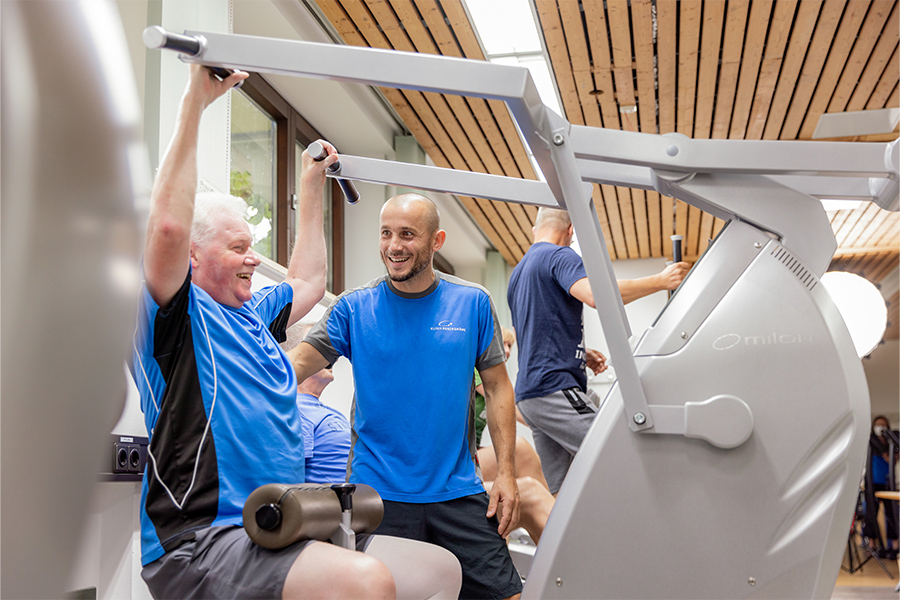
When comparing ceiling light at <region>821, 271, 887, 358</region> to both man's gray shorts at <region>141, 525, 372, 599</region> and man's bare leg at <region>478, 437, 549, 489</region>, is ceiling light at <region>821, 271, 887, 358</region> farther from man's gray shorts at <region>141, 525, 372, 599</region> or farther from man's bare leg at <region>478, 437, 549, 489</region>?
man's gray shorts at <region>141, 525, 372, 599</region>

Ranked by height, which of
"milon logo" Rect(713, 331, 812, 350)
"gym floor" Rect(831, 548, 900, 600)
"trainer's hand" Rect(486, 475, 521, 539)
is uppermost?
"milon logo" Rect(713, 331, 812, 350)

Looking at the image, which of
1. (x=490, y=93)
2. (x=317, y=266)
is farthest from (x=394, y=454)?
(x=490, y=93)

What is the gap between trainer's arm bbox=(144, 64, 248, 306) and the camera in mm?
1166

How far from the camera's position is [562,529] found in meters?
1.34

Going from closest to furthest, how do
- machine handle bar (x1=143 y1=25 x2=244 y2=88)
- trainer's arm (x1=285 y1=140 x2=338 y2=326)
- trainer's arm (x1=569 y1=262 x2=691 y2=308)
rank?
machine handle bar (x1=143 y1=25 x2=244 y2=88) → trainer's arm (x1=285 y1=140 x2=338 y2=326) → trainer's arm (x1=569 y1=262 x2=691 y2=308)

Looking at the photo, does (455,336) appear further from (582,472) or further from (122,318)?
(122,318)

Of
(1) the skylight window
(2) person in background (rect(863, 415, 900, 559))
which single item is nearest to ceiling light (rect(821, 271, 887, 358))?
(2) person in background (rect(863, 415, 900, 559))

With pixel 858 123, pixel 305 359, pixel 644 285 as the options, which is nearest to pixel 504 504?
pixel 305 359

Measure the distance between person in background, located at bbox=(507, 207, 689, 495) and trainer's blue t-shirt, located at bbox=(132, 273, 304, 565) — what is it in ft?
3.76

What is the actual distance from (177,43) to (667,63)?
13.2 feet

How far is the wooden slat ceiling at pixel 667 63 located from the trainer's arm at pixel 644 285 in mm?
1915

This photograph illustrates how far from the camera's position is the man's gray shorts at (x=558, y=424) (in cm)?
233

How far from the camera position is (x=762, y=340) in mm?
1339

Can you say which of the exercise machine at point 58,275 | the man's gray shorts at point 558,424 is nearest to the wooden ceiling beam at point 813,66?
the man's gray shorts at point 558,424
